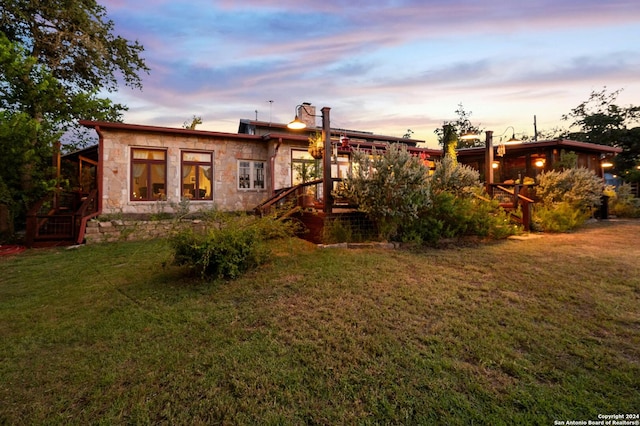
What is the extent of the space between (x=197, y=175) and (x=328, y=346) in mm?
10257

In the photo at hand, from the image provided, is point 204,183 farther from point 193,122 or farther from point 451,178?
point 193,122

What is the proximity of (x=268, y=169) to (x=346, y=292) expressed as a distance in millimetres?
9150

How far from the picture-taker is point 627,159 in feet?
83.1

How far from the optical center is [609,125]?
27.3 meters

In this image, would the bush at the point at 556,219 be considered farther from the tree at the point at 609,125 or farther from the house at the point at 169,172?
the tree at the point at 609,125

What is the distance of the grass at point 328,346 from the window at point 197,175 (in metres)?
6.65

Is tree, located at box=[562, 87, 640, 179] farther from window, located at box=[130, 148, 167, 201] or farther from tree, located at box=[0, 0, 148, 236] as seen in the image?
tree, located at box=[0, 0, 148, 236]

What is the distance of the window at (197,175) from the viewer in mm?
11255

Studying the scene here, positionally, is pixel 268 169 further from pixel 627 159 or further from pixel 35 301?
pixel 627 159

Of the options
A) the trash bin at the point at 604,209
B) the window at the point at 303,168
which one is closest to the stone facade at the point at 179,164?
the window at the point at 303,168

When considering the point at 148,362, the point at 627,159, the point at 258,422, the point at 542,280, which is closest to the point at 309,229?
the point at 542,280

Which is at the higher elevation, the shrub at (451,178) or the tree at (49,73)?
the tree at (49,73)

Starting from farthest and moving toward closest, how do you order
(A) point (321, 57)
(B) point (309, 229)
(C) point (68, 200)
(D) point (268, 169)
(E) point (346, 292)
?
(D) point (268, 169), (C) point (68, 200), (A) point (321, 57), (B) point (309, 229), (E) point (346, 292)

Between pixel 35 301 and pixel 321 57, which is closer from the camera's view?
pixel 35 301
